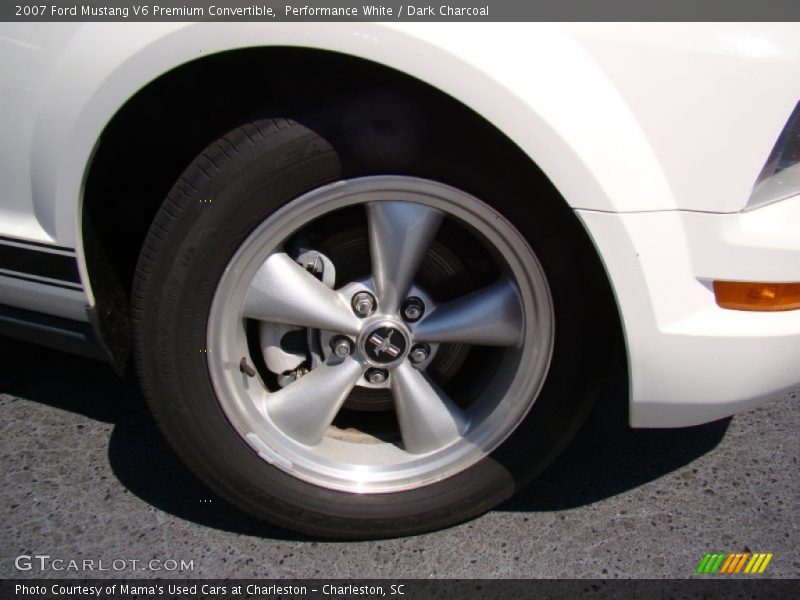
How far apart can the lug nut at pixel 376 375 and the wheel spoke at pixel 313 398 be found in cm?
4

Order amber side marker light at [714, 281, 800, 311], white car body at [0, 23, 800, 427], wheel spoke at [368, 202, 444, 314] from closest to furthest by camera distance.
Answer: white car body at [0, 23, 800, 427] < amber side marker light at [714, 281, 800, 311] < wheel spoke at [368, 202, 444, 314]

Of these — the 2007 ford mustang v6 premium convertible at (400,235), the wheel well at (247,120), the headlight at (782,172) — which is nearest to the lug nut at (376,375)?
the 2007 ford mustang v6 premium convertible at (400,235)

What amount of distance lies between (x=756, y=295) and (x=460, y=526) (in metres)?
0.88

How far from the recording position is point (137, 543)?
1831mm

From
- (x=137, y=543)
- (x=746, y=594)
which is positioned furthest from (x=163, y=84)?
(x=746, y=594)

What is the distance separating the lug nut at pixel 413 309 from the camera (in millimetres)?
1751

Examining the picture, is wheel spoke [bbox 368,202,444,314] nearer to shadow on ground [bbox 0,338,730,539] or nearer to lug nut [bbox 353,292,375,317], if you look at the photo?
lug nut [bbox 353,292,375,317]

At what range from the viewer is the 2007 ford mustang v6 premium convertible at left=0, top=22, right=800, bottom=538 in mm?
1317

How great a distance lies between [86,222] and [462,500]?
3.42 ft

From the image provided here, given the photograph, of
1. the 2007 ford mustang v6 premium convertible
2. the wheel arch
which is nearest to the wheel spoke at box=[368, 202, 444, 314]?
the 2007 ford mustang v6 premium convertible

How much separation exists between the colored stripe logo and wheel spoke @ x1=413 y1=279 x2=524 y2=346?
70 centimetres

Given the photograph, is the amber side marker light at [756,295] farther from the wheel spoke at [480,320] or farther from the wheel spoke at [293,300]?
the wheel spoke at [293,300]

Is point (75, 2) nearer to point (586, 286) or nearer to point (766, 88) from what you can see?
point (586, 286)

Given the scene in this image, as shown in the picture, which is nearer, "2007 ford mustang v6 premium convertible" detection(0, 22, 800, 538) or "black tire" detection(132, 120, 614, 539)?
"2007 ford mustang v6 premium convertible" detection(0, 22, 800, 538)
